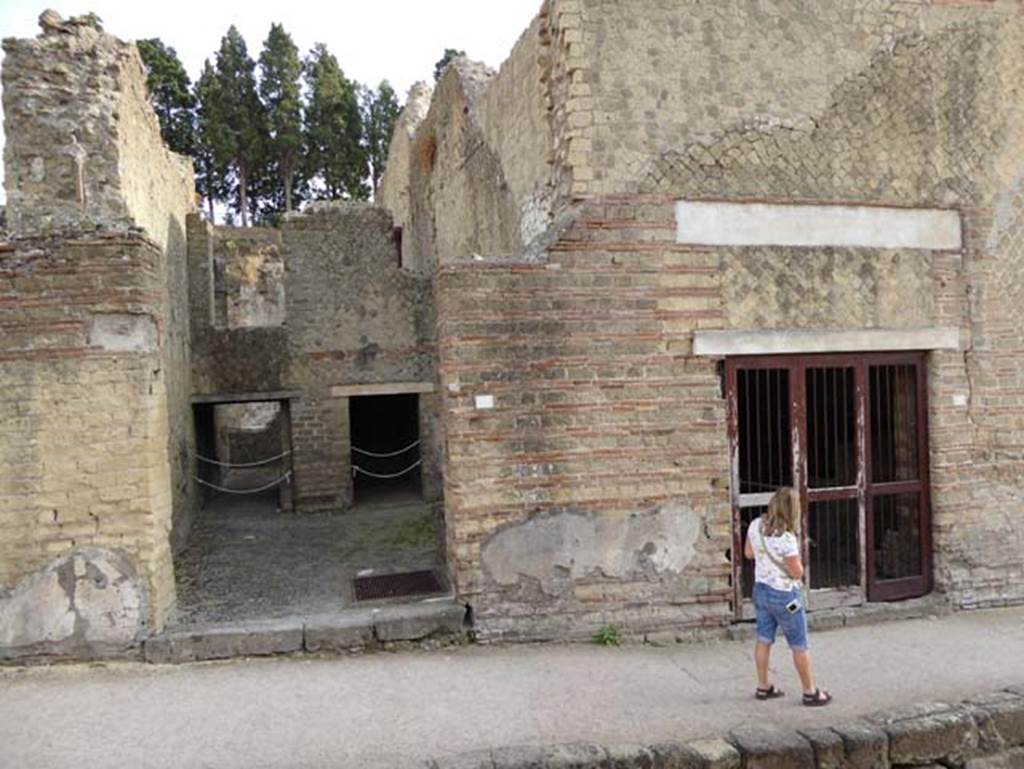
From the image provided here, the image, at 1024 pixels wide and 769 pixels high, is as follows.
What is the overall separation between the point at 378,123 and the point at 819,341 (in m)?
33.8

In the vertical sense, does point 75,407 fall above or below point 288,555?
above

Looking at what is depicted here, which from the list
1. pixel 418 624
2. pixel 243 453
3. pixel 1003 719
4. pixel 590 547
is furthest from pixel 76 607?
pixel 243 453

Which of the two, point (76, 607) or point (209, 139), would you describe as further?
point (209, 139)

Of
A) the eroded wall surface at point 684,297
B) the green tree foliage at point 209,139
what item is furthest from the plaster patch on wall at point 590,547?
the green tree foliage at point 209,139

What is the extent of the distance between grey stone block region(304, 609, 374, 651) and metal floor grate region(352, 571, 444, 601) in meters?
0.87

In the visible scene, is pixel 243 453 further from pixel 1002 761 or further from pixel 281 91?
pixel 281 91

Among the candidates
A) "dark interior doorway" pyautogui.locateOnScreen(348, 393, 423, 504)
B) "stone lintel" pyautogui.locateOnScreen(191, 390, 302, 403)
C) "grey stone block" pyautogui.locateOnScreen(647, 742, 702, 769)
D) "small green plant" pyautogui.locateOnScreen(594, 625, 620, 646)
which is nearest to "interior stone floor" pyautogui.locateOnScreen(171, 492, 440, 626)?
"dark interior doorway" pyautogui.locateOnScreen(348, 393, 423, 504)

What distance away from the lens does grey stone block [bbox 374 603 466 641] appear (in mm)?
5500

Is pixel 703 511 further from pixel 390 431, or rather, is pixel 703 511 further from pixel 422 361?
pixel 390 431

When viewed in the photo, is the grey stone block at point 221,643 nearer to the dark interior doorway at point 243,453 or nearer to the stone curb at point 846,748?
the stone curb at point 846,748

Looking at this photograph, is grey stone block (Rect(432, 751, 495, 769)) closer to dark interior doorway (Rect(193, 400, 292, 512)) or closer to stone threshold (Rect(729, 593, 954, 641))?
stone threshold (Rect(729, 593, 954, 641))

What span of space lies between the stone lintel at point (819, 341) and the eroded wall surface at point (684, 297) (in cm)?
7

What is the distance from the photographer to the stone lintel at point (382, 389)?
11.8m

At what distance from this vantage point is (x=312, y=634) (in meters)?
5.40
